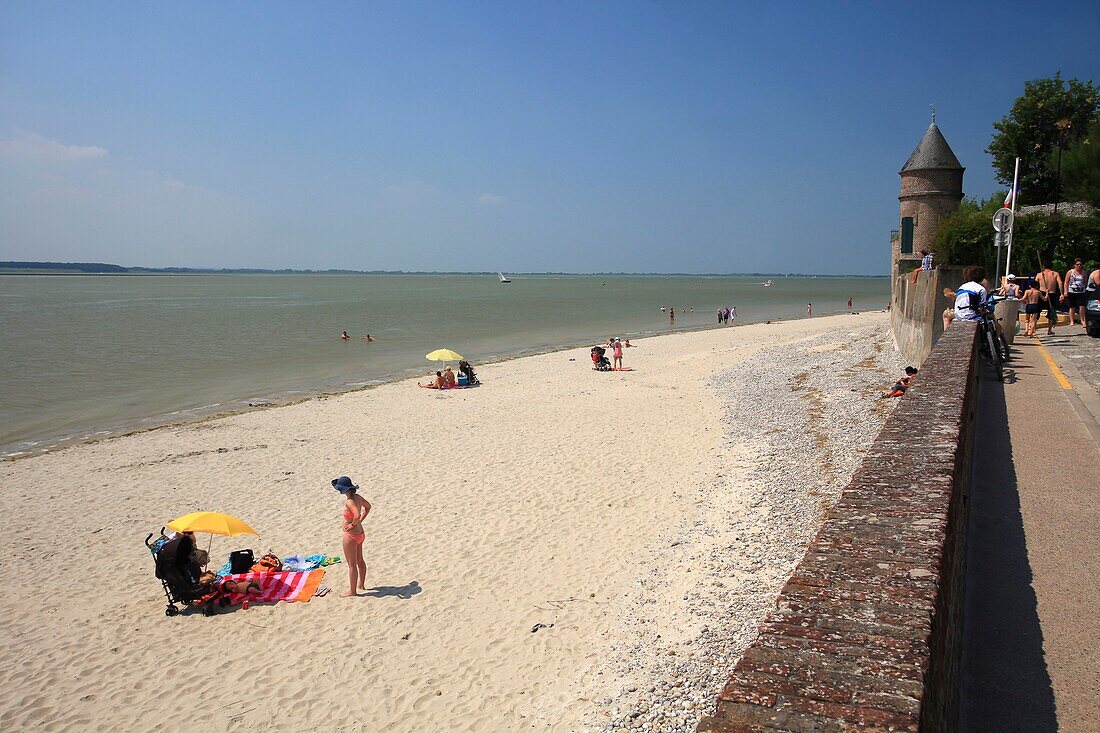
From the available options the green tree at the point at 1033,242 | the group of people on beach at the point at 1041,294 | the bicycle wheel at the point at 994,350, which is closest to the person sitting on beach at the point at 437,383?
the group of people on beach at the point at 1041,294

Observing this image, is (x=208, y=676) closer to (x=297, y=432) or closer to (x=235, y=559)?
(x=235, y=559)

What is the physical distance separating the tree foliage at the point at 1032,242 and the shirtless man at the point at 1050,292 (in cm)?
790

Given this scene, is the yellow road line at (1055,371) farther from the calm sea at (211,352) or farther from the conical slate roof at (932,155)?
the conical slate roof at (932,155)

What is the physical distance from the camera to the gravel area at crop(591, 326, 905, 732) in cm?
→ 527

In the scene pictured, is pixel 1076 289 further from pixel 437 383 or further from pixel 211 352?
pixel 211 352

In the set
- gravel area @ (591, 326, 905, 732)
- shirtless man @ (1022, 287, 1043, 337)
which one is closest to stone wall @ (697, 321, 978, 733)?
gravel area @ (591, 326, 905, 732)

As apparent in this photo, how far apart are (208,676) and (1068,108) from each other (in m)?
49.9

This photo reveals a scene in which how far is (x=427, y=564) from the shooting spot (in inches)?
342

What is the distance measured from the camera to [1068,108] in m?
39.5

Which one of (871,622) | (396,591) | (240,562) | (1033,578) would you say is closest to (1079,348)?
(1033,578)

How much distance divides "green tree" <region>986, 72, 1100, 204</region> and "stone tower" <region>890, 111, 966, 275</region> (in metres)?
9.33

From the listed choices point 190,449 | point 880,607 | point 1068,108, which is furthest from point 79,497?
point 1068,108

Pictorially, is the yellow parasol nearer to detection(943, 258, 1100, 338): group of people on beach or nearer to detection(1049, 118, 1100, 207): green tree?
detection(943, 258, 1100, 338): group of people on beach

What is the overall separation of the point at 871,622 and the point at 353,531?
6.19m
